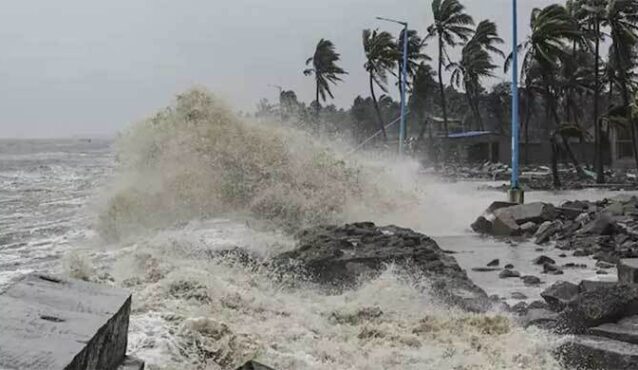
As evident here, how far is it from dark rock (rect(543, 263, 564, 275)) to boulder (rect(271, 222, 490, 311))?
1327mm

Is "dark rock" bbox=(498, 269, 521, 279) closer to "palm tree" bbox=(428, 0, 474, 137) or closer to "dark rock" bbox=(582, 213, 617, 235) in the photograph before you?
"dark rock" bbox=(582, 213, 617, 235)

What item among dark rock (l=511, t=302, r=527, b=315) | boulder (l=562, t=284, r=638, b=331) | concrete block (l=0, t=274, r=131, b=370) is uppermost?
concrete block (l=0, t=274, r=131, b=370)

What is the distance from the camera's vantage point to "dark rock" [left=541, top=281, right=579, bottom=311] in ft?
24.8

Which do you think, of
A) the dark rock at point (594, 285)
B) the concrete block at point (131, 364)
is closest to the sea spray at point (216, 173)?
the dark rock at point (594, 285)

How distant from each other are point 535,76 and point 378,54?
11.3m

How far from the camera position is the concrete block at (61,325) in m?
3.70

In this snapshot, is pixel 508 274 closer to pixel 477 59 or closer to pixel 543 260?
pixel 543 260

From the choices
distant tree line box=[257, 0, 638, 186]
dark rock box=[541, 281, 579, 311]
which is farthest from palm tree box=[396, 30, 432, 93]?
dark rock box=[541, 281, 579, 311]

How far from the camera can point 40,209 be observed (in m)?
23.6

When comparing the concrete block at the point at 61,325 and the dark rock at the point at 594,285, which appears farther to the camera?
the dark rock at the point at 594,285

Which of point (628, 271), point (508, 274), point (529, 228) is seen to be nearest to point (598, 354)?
point (628, 271)

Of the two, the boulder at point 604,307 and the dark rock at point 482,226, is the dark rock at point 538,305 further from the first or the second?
the dark rock at point 482,226

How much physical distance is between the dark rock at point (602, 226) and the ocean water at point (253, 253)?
51.7 inches

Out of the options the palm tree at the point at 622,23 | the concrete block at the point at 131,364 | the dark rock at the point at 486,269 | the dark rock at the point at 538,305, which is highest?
the palm tree at the point at 622,23
